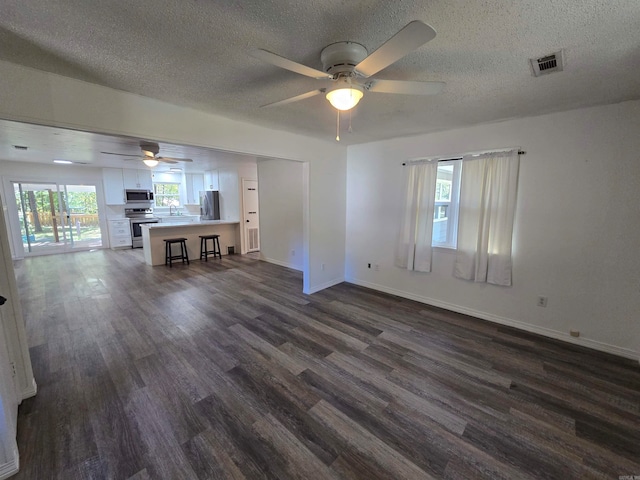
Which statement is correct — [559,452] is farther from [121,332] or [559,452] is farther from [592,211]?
[121,332]

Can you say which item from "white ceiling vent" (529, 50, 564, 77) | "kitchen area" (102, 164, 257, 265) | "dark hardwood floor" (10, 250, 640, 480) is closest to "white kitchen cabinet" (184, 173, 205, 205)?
"kitchen area" (102, 164, 257, 265)

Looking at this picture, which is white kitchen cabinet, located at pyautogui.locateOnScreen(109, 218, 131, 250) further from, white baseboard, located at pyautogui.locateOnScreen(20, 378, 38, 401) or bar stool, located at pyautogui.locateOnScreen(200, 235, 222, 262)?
white baseboard, located at pyautogui.locateOnScreen(20, 378, 38, 401)

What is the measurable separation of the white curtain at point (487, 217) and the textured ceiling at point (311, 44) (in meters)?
0.80

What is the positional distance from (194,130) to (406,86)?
220 cm

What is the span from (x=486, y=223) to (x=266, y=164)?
186 inches

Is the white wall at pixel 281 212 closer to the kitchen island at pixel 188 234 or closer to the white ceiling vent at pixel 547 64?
the kitchen island at pixel 188 234

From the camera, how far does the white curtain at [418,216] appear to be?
3725 millimetres

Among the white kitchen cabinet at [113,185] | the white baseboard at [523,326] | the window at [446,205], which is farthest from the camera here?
the white kitchen cabinet at [113,185]

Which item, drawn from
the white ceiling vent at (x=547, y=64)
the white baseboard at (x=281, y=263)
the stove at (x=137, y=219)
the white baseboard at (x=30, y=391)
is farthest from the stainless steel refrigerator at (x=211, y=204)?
the white ceiling vent at (x=547, y=64)

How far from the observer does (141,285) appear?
4598 millimetres

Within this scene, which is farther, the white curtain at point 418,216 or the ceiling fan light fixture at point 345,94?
the white curtain at point 418,216

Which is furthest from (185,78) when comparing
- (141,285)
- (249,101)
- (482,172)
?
(141,285)

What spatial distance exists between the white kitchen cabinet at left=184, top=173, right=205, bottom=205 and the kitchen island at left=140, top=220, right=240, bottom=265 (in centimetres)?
234

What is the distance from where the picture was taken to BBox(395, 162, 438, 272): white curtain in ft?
12.2
